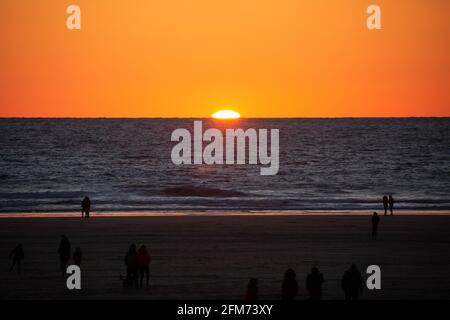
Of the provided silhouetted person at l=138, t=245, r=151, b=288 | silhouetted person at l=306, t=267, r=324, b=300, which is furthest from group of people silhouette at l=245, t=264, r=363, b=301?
silhouetted person at l=138, t=245, r=151, b=288

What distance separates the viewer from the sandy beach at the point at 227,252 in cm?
2584

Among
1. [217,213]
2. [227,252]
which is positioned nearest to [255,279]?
[227,252]

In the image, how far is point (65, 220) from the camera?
48.9m

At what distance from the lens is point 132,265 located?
25688 mm

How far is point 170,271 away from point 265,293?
5108 mm

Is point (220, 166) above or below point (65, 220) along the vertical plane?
above

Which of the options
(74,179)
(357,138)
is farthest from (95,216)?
(357,138)

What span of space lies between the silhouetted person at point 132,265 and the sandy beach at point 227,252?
0.46 meters

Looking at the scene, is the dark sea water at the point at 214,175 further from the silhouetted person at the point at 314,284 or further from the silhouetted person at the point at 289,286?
the silhouetted person at the point at 289,286

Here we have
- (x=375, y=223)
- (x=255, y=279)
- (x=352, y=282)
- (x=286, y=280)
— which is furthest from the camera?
(x=375, y=223)

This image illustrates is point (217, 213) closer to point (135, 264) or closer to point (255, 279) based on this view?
point (135, 264)

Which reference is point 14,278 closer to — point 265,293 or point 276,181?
point 265,293

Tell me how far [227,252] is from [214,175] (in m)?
74.2

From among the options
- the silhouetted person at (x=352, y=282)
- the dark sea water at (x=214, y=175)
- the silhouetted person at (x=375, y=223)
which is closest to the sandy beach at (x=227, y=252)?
the silhouetted person at (x=375, y=223)
